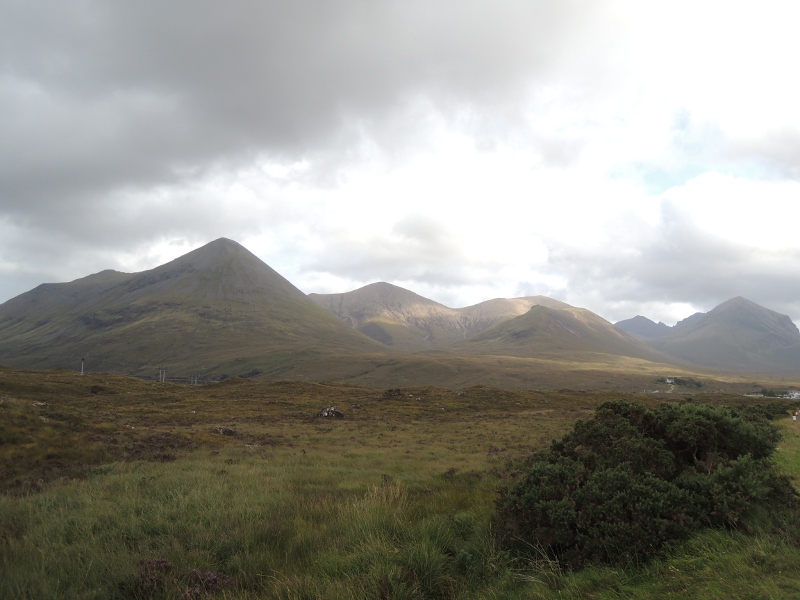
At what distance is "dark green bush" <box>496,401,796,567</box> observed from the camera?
579cm

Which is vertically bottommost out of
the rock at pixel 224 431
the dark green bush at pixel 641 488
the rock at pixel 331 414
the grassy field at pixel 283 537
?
the rock at pixel 331 414

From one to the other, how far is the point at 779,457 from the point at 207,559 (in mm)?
13876

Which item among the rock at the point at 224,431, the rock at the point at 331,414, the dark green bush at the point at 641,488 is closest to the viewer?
the dark green bush at the point at 641,488

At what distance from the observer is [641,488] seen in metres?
6.07

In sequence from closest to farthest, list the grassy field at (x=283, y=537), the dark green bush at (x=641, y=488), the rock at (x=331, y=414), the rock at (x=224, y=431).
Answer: the grassy field at (x=283, y=537) → the dark green bush at (x=641, y=488) → the rock at (x=224, y=431) → the rock at (x=331, y=414)

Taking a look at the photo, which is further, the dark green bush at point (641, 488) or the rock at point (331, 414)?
the rock at point (331, 414)

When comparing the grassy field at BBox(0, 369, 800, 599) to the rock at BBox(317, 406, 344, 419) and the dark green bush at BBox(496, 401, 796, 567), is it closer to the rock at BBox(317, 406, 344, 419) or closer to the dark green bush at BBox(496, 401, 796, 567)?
the dark green bush at BBox(496, 401, 796, 567)

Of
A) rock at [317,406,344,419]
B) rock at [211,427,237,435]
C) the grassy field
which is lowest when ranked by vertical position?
rock at [317,406,344,419]

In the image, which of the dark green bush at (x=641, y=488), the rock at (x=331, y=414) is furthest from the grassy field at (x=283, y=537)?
the rock at (x=331, y=414)

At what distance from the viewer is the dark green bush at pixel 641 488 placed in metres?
5.79

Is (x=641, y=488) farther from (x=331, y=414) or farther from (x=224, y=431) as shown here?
(x=331, y=414)

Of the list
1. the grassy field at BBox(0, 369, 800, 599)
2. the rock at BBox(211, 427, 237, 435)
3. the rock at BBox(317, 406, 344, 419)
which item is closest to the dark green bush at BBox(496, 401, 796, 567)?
the grassy field at BBox(0, 369, 800, 599)

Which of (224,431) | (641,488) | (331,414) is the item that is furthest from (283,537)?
(331,414)

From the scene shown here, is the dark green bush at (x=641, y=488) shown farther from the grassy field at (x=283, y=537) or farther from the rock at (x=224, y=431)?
the rock at (x=224, y=431)
